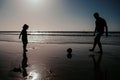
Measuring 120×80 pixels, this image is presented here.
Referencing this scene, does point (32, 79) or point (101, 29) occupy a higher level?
point (101, 29)

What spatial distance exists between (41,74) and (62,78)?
2.80ft

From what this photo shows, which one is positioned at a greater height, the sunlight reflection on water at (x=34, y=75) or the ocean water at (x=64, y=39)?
the sunlight reflection on water at (x=34, y=75)

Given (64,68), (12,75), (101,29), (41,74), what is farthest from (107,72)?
(101,29)

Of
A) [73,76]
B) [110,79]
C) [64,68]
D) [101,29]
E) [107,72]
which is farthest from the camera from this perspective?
[101,29]

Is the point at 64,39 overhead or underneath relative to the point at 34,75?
underneath

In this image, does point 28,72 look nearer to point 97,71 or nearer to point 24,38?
point 97,71

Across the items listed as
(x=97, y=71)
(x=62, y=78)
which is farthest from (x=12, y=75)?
(x=97, y=71)

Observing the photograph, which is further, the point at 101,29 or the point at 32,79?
the point at 101,29

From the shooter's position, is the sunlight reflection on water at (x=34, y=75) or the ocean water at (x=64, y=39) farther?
the ocean water at (x=64, y=39)

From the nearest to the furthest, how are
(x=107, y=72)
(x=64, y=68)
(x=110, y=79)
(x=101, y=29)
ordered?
(x=110, y=79) → (x=107, y=72) → (x=64, y=68) → (x=101, y=29)

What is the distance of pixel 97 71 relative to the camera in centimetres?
754

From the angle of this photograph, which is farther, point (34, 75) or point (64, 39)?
point (64, 39)

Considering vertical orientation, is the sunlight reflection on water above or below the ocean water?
above

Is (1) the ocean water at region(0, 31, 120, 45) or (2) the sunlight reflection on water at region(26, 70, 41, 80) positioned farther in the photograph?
(1) the ocean water at region(0, 31, 120, 45)
